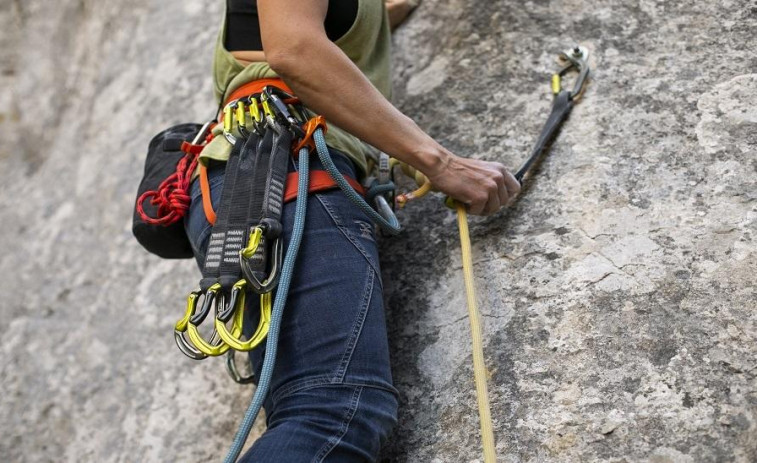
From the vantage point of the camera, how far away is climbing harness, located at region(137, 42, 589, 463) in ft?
4.73

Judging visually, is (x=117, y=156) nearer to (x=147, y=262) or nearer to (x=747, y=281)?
(x=147, y=262)

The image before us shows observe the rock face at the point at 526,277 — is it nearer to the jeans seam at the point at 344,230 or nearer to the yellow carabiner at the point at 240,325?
the jeans seam at the point at 344,230

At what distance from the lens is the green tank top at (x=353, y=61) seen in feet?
5.54

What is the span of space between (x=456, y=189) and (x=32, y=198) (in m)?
2.43

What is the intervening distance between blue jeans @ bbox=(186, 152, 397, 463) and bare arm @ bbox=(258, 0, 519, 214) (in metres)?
0.17

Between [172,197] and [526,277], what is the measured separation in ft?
2.60

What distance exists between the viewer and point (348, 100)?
5.04 feet

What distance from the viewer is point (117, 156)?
312 centimetres

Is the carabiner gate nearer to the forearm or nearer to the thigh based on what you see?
the forearm

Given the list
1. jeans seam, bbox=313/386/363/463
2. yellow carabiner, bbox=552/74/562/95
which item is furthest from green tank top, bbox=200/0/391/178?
jeans seam, bbox=313/386/363/463

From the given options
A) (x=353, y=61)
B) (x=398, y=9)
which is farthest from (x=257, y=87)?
(x=398, y=9)

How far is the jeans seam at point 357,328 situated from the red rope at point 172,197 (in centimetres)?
47

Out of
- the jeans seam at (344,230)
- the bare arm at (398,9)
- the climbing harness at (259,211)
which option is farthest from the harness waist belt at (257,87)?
the bare arm at (398,9)

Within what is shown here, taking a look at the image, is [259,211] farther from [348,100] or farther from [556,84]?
[556,84]
